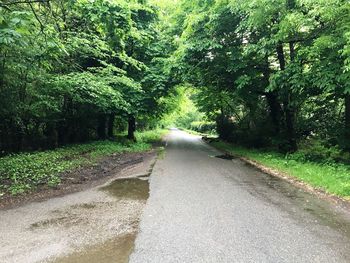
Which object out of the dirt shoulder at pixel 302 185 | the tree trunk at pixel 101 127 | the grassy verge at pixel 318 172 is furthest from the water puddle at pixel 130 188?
the tree trunk at pixel 101 127

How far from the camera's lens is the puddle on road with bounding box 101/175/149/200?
814 cm

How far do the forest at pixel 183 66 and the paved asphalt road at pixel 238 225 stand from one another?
405cm

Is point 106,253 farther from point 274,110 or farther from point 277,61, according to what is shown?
point 274,110

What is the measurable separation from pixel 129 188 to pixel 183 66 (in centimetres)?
1029

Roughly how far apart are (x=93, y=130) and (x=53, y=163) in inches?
413

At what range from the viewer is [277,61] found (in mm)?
17859

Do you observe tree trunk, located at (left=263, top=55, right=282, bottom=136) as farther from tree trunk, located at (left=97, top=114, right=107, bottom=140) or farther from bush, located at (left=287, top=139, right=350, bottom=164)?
tree trunk, located at (left=97, top=114, right=107, bottom=140)

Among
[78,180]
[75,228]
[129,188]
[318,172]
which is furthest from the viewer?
[318,172]

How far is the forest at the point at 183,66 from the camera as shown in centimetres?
981

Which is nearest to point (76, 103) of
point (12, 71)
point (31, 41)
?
point (12, 71)

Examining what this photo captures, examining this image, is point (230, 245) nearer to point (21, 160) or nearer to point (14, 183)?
point (14, 183)

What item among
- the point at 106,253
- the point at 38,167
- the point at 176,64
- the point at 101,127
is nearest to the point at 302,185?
the point at 106,253

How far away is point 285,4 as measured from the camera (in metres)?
12.0

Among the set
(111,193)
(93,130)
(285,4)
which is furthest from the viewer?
(93,130)
